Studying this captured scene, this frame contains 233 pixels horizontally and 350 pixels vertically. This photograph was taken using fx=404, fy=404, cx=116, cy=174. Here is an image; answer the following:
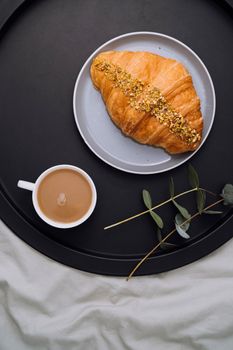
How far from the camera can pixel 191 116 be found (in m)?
1.28

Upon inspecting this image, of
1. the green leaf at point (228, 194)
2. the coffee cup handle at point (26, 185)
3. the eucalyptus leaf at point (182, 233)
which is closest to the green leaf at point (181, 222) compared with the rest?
the eucalyptus leaf at point (182, 233)

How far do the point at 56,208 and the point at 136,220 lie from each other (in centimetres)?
28

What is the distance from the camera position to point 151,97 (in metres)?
1.26

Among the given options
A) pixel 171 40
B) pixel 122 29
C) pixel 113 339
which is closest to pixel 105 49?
pixel 122 29

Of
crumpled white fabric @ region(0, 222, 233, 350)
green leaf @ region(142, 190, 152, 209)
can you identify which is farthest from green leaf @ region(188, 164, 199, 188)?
crumpled white fabric @ region(0, 222, 233, 350)

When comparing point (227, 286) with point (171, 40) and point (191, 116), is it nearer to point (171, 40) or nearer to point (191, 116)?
point (191, 116)

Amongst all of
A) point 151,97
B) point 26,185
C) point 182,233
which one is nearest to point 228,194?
point 182,233

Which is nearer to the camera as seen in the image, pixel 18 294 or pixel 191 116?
pixel 191 116

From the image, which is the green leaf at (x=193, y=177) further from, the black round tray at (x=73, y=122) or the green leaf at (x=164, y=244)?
A: the green leaf at (x=164, y=244)

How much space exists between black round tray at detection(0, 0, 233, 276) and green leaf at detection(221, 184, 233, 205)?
87 millimetres

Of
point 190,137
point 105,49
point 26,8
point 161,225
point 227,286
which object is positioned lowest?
point 227,286

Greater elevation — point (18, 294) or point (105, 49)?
point (105, 49)

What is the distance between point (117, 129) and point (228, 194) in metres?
0.44

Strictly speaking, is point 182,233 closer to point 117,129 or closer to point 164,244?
point 164,244
